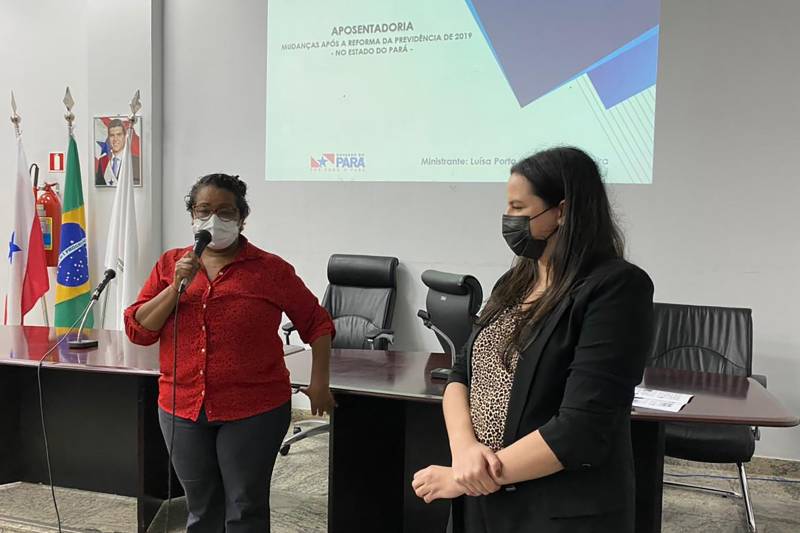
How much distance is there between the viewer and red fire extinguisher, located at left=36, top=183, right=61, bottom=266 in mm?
4816

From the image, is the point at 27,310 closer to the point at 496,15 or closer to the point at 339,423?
the point at 339,423

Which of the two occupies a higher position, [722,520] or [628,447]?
[628,447]

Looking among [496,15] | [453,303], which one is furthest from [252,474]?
[496,15]

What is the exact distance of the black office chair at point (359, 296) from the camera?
397 centimetres

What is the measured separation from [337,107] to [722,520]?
3.15 metres

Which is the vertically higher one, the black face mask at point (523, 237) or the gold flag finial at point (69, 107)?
the gold flag finial at point (69, 107)

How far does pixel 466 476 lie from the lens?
1138mm

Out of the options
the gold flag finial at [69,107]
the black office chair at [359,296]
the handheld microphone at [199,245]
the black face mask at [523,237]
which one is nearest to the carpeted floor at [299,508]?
the black office chair at [359,296]

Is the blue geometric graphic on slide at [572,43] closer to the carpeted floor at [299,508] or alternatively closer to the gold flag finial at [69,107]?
the carpeted floor at [299,508]

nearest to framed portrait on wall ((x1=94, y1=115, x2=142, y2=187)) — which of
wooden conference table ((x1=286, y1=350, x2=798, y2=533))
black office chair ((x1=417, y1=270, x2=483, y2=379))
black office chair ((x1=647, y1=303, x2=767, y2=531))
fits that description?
wooden conference table ((x1=286, y1=350, x2=798, y2=533))

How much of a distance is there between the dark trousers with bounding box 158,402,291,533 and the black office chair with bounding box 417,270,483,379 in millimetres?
772

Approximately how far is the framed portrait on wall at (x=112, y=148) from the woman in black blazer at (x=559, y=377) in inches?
158

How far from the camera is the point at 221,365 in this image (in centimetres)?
179

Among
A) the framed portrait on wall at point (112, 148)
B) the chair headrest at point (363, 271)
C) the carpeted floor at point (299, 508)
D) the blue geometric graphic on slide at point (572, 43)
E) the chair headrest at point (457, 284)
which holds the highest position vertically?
the blue geometric graphic on slide at point (572, 43)
